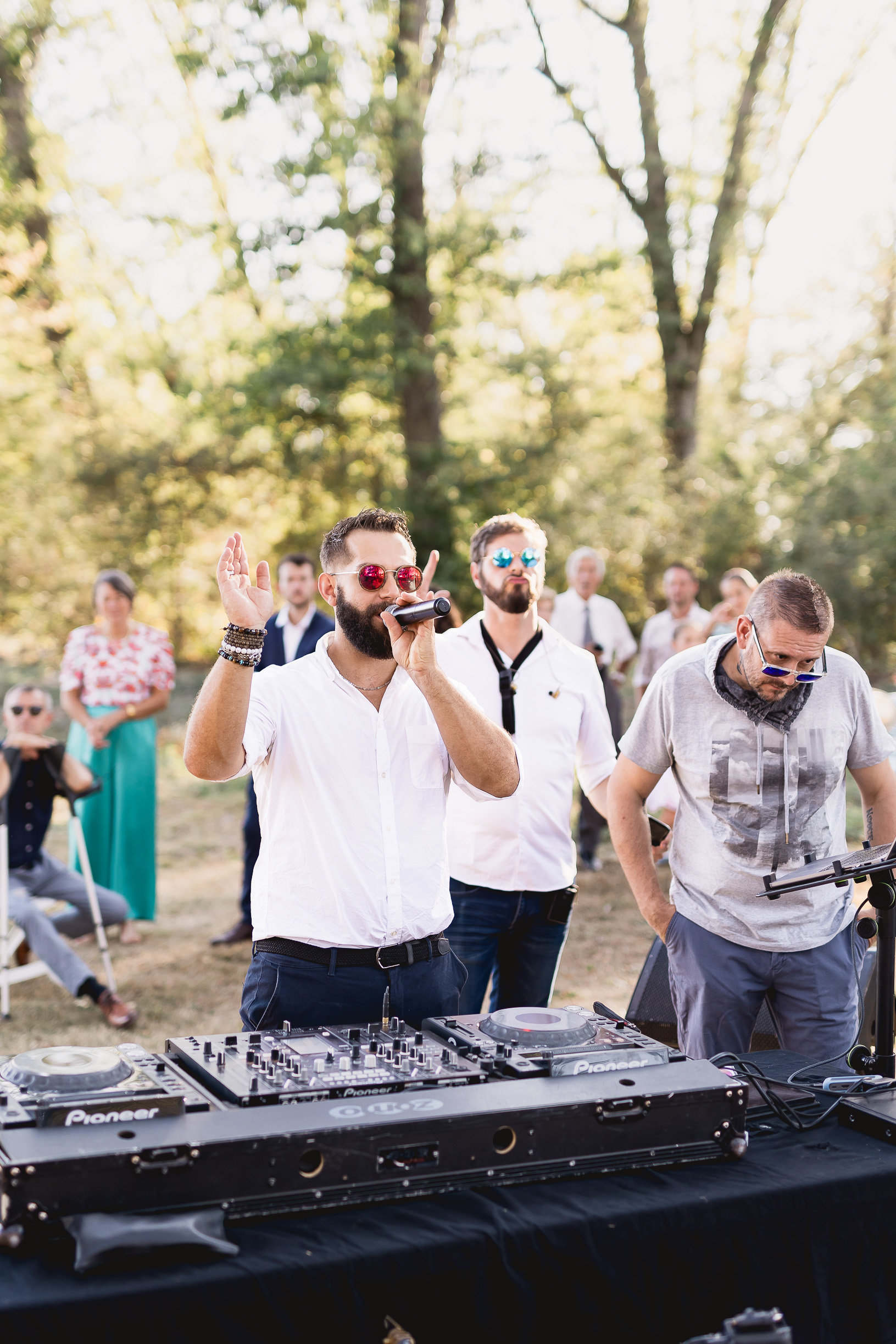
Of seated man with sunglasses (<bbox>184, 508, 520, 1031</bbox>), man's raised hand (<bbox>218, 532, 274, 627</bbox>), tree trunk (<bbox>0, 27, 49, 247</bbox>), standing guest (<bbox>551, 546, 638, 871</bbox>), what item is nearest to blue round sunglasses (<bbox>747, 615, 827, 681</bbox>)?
seated man with sunglasses (<bbox>184, 508, 520, 1031</bbox>)

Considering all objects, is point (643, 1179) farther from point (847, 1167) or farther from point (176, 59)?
point (176, 59)

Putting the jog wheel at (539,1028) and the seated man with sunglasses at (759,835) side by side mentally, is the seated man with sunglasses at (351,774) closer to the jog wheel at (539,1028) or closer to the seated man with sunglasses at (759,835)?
the jog wheel at (539,1028)

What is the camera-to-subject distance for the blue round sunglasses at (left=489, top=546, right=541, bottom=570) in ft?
12.4

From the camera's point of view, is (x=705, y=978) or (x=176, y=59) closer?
(x=705, y=978)

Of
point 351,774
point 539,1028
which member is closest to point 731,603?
point 351,774

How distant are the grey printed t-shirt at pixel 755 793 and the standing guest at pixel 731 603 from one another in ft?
13.7

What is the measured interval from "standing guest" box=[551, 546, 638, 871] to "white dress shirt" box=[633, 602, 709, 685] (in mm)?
175

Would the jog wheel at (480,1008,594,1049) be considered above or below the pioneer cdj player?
above

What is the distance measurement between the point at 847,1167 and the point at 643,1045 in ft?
1.19

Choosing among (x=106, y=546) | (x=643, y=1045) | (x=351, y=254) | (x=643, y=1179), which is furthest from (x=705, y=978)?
(x=106, y=546)

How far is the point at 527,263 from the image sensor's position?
1584 centimetres

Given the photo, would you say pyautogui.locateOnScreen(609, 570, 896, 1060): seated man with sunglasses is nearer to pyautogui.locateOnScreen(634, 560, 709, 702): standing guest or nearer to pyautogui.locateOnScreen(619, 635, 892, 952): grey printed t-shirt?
pyautogui.locateOnScreen(619, 635, 892, 952): grey printed t-shirt

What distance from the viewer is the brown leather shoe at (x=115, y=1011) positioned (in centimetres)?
551

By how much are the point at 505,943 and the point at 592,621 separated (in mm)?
5275
